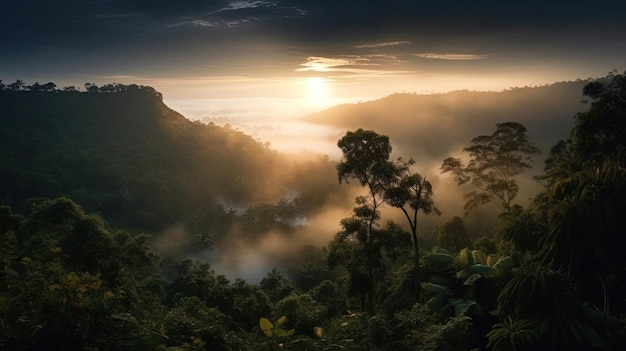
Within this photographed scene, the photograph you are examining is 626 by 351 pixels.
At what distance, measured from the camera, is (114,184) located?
79.6 meters

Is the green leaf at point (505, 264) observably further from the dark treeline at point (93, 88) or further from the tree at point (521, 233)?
the dark treeline at point (93, 88)

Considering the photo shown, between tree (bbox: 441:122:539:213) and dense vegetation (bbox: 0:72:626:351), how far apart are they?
0.15 metres

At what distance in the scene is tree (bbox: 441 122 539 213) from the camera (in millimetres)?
29859

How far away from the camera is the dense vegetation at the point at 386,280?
13.0 ft

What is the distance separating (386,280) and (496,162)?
39.5 feet

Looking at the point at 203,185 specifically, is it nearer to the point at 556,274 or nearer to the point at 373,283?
the point at 373,283

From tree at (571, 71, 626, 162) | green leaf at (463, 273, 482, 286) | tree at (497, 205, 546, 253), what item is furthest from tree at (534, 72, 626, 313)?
tree at (571, 71, 626, 162)

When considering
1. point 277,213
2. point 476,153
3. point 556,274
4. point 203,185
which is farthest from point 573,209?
point 203,185

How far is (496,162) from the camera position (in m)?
30.2

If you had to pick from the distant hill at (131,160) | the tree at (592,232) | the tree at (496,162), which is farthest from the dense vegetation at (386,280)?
the distant hill at (131,160)

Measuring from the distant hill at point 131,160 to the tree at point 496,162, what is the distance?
57986 millimetres

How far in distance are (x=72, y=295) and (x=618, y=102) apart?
19.9 m

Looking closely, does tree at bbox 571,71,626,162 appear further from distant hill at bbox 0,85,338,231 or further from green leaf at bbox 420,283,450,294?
distant hill at bbox 0,85,338,231

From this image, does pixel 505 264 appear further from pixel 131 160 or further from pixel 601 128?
pixel 131 160
